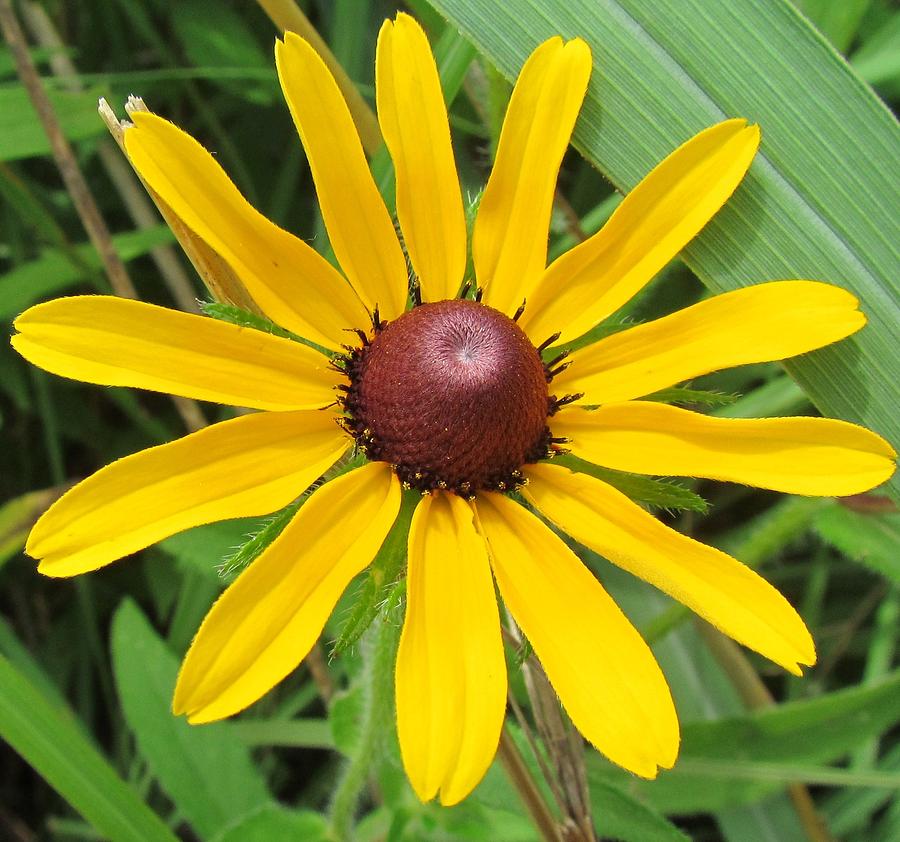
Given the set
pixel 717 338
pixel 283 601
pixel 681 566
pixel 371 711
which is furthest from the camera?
pixel 371 711

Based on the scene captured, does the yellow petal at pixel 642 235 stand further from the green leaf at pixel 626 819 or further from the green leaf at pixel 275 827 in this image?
the green leaf at pixel 275 827

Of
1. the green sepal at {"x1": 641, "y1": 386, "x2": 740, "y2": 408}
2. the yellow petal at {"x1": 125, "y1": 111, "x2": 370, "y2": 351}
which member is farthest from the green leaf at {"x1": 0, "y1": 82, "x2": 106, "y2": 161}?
the green sepal at {"x1": 641, "y1": 386, "x2": 740, "y2": 408}

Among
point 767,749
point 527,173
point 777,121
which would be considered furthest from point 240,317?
point 767,749

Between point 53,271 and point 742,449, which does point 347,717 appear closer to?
point 742,449

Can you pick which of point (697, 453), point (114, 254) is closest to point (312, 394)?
point (697, 453)

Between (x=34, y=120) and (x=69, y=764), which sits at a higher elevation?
(x=34, y=120)

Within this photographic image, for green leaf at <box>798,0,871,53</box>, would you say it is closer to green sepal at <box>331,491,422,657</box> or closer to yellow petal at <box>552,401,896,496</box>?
yellow petal at <box>552,401,896,496</box>
